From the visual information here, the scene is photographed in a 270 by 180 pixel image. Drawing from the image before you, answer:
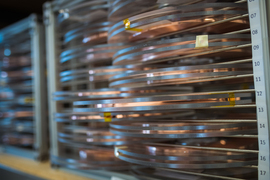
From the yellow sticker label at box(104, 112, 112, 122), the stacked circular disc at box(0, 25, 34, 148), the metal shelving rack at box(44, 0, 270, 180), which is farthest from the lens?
the stacked circular disc at box(0, 25, 34, 148)

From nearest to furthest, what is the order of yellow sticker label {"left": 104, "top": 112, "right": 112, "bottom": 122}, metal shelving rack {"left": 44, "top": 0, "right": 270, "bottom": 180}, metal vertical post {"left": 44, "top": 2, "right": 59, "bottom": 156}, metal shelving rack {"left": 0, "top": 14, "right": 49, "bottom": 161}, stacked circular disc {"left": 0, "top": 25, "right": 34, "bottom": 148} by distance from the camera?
metal shelving rack {"left": 44, "top": 0, "right": 270, "bottom": 180} < yellow sticker label {"left": 104, "top": 112, "right": 112, "bottom": 122} < metal vertical post {"left": 44, "top": 2, "right": 59, "bottom": 156} < metal shelving rack {"left": 0, "top": 14, "right": 49, "bottom": 161} < stacked circular disc {"left": 0, "top": 25, "right": 34, "bottom": 148}

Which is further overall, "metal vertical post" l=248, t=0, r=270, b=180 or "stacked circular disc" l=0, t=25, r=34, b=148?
"stacked circular disc" l=0, t=25, r=34, b=148

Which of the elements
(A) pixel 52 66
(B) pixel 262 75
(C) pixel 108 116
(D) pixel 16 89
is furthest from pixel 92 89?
(D) pixel 16 89

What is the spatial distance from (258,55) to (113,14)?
581 millimetres

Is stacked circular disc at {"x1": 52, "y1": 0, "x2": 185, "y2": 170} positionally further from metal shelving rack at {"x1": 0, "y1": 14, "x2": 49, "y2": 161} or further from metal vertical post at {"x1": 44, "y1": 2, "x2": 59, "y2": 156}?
metal shelving rack at {"x1": 0, "y1": 14, "x2": 49, "y2": 161}

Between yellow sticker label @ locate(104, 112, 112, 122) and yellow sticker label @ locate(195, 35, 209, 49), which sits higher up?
yellow sticker label @ locate(195, 35, 209, 49)

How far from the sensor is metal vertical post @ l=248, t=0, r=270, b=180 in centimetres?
72

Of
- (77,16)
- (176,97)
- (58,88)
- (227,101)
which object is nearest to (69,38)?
(77,16)

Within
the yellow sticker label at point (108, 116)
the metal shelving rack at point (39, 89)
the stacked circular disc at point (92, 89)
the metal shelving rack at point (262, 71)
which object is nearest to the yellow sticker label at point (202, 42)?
the metal shelving rack at point (262, 71)

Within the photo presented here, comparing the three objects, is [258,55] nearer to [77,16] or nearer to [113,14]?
[113,14]

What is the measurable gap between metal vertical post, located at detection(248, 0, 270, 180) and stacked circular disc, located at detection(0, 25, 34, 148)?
1.62 meters

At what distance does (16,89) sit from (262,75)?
1836 millimetres

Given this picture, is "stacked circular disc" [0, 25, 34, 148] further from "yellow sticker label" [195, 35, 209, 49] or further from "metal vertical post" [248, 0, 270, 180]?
"metal vertical post" [248, 0, 270, 180]

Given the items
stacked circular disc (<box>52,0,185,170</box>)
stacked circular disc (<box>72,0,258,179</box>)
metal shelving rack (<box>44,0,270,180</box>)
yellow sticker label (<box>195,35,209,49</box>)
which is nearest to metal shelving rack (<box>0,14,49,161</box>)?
stacked circular disc (<box>52,0,185,170</box>)
